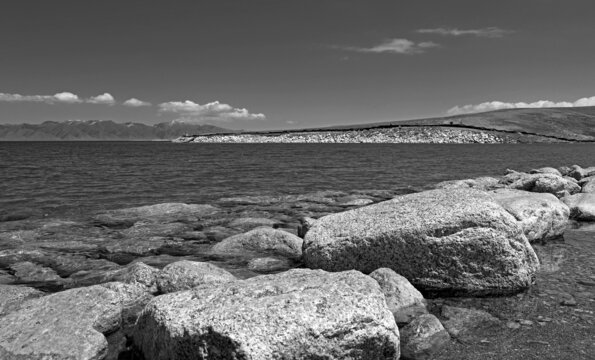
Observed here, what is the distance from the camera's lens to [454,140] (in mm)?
165375

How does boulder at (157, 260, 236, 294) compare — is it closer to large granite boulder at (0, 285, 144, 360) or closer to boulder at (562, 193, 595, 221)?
large granite boulder at (0, 285, 144, 360)

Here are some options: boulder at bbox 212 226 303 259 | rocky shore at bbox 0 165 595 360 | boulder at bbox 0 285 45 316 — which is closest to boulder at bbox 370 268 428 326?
rocky shore at bbox 0 165 595 360

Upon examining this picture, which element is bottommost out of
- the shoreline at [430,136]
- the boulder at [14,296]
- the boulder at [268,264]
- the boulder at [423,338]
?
the shoreline at [430,136]

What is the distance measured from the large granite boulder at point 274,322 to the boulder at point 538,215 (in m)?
9.05

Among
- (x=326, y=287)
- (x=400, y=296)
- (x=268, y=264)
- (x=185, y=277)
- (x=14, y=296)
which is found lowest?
(x=268, y=264)

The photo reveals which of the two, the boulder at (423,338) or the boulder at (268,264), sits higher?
the boulder at (423,338)

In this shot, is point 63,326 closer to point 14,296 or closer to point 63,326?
point 63,326

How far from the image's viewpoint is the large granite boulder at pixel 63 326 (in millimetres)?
6691

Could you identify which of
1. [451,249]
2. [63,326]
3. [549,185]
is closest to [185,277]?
[63,326]

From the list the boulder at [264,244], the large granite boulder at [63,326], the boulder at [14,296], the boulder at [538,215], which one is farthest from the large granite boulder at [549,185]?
the boulder at [14,296]

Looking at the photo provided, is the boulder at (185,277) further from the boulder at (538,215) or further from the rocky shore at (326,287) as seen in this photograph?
the boulder at (538,215)

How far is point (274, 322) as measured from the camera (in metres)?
5.82

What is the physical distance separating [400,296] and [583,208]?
41.4 ft

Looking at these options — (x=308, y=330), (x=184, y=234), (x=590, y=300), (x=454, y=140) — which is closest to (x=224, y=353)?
(x=308, y=330)
